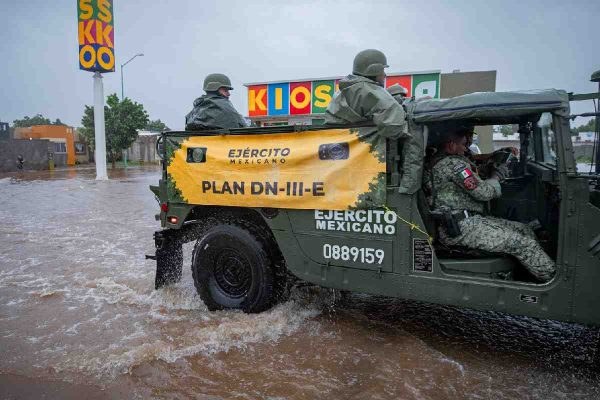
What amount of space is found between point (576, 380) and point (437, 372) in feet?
3.25

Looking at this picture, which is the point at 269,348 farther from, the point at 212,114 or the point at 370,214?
the point at 212,114

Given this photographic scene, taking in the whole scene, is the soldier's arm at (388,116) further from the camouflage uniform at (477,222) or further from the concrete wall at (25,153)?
the concrete wall at (25,153)

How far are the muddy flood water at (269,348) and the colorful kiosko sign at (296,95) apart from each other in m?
13.1

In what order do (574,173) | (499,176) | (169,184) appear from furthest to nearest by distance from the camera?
(169,184) → (499,176) → (574,173)

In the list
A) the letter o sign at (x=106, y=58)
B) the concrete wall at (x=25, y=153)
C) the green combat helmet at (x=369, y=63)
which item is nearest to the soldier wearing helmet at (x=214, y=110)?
the green combat helmet at (x=369, y=63)

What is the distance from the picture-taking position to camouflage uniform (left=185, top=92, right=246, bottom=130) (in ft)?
16.3

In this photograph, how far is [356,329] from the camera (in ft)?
14.4

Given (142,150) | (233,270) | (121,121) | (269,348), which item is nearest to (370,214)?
(269,348)

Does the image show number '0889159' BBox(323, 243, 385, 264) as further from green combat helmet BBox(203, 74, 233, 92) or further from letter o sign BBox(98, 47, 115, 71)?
letter o sign BBox(98, 47, 115, 71)

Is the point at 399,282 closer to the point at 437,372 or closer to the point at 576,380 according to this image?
the point at 437,372

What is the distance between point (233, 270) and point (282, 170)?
124cm

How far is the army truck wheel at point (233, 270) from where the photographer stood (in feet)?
14.5

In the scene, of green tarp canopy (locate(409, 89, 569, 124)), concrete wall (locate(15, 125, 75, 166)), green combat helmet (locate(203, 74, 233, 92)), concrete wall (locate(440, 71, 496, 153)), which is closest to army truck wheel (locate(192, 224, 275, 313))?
green combat helmet (locate(203, 74, 233, 92))

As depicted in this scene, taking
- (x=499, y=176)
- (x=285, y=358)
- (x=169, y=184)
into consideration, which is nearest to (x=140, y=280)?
(x=169, y=184)
